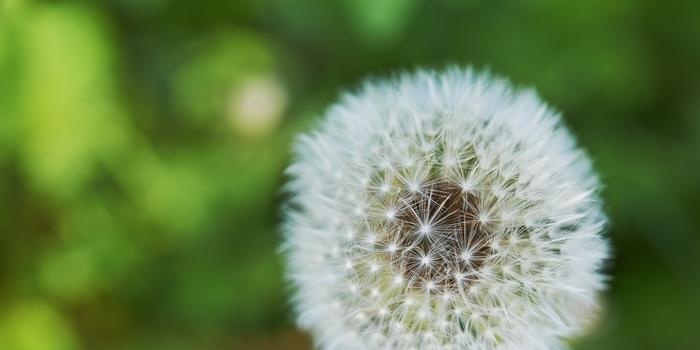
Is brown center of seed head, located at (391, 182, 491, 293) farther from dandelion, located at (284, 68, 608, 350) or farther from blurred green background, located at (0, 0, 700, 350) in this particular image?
blurred green background, located at (0, 0, 700, 350)

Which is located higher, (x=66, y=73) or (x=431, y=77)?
(x=66, y=73)

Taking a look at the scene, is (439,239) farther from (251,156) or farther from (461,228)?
(251,156)

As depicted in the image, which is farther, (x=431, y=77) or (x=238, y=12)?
(x=238, y=12)

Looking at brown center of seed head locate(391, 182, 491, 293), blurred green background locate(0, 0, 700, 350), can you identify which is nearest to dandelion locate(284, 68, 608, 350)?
brown center of seed head locate(391, 182, 491, 293)

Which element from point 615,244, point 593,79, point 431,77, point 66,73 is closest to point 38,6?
point 66,73

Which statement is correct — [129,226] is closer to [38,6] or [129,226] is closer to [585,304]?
[38,6]

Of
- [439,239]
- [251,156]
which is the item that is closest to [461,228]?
[439,239]

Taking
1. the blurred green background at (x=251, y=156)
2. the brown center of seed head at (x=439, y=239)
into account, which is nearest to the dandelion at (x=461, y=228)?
the brown center of seed head at (x=439, y=239)
